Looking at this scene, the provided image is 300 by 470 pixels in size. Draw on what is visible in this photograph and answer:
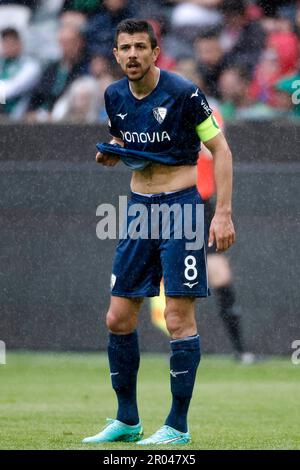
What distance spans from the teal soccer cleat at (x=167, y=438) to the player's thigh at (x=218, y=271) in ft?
12.4

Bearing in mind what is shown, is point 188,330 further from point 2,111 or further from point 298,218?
point 2,111

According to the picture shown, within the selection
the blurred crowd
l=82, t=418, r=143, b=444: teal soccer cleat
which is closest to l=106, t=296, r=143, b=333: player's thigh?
l=82, t=418, r=143, b=444: teal soccer cleat

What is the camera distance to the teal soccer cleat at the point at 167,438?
5961mm

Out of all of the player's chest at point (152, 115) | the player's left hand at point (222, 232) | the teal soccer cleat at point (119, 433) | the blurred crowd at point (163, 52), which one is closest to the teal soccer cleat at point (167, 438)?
the teal soccer cleat at point (119, 433)

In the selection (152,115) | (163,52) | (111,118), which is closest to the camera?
(152,115)

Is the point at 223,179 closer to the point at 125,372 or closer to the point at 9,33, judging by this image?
the point at 125,372

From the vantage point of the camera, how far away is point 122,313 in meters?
6.22

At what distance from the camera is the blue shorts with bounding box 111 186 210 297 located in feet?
20.0

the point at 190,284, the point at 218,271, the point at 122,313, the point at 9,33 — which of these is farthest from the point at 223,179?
the point at 9,33

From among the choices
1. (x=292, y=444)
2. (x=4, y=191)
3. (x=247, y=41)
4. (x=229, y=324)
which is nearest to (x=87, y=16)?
(x=247, y=41)

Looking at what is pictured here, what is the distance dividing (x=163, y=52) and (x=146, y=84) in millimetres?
5734

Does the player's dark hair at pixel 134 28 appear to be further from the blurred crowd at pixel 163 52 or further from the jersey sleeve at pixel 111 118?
the blurred crowd at pixel 163 52

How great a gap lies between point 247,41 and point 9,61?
2086 millimetres

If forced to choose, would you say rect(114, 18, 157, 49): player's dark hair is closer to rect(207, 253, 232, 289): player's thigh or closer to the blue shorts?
the blue shorts
